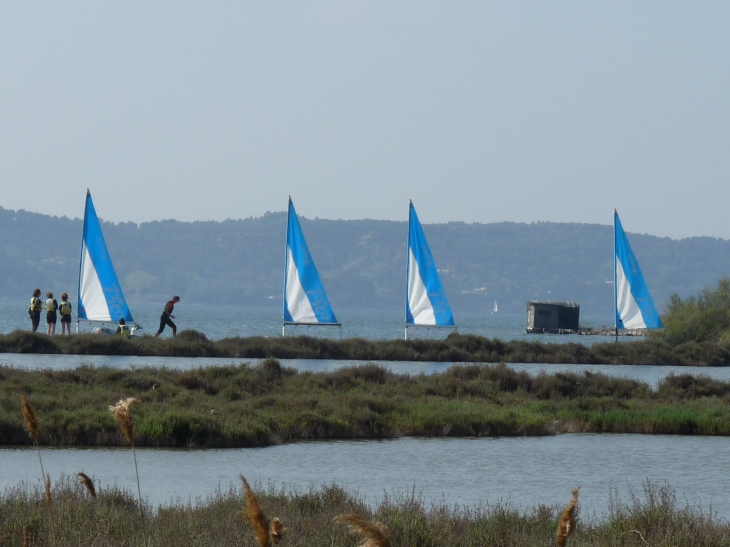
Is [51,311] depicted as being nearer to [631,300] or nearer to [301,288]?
[301,288]

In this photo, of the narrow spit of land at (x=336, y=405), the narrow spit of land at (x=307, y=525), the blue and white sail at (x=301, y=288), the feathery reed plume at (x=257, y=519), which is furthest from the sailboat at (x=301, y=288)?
the feathery reed plume at (x=257, y=519)

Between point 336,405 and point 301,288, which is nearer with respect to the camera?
point 336,405

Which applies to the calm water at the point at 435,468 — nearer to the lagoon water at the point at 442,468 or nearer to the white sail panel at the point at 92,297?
the lagoon water at the point at 442,468

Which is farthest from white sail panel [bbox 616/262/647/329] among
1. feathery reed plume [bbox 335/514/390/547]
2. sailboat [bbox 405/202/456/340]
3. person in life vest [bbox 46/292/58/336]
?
feathery reed plume [bbox 335/514/390/547]

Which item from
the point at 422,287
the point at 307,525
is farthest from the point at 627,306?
the point at 307,525

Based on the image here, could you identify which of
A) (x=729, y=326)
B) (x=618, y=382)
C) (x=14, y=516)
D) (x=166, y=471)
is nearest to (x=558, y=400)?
(x=618, y=382)

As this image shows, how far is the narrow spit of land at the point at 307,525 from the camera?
335 inches

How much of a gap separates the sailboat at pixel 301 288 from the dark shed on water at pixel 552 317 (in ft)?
151

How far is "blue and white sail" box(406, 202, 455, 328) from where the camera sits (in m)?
45.1

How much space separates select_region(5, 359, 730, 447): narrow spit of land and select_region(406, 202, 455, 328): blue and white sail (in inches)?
745

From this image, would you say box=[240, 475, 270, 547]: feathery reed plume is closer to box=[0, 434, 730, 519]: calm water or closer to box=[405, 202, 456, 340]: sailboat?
box=[0, 434, 730, 519]: calm water

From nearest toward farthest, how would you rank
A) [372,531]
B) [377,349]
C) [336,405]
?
1. [372,531]
2. [336,405]
3. [377,349]

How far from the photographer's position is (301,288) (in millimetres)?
43344

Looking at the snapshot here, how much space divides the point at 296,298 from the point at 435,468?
28592 millimetres
